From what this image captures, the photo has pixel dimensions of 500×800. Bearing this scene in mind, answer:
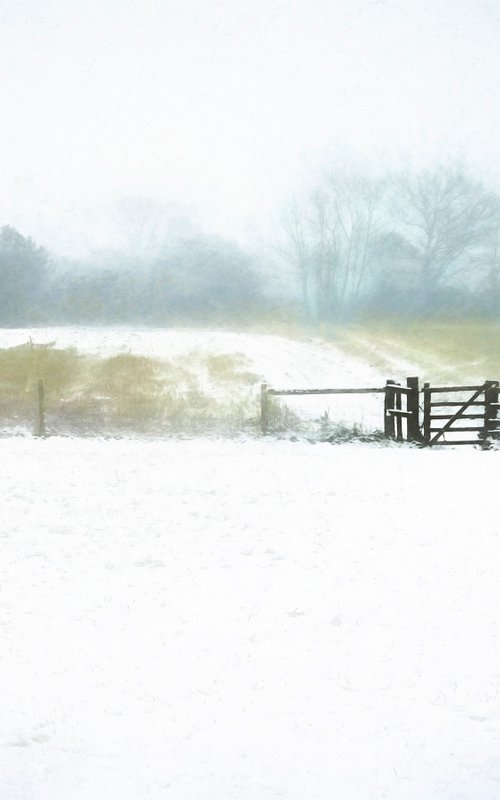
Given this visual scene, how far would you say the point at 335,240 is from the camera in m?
46.9

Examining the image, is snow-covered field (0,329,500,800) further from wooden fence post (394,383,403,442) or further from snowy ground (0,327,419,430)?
snowy ground (0,327,419,430)

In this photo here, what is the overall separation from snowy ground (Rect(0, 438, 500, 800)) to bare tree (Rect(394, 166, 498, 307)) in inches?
1386

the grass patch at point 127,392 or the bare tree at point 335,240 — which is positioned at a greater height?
the bare tree at point 335,240

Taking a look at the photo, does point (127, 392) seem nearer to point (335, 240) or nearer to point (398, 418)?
point (398, 418)

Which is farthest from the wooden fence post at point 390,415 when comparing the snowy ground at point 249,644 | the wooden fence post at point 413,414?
the snowy ground at point 249,644

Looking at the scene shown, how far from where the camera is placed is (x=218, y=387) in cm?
2784

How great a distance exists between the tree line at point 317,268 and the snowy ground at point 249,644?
35.1 metres

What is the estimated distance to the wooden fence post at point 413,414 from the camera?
16188mm

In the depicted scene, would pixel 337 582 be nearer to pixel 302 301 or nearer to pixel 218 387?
pixel 218 387

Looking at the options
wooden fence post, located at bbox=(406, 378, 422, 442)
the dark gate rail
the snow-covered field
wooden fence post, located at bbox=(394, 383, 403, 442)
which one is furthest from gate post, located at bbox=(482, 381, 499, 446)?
the snow-covered field

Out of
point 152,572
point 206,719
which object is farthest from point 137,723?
point 152,572

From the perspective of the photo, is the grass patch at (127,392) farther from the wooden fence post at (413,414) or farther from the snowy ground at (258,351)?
the wooden fence post at (413,414)

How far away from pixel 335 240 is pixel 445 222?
7.88 metres

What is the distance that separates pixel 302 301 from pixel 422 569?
132 ft
